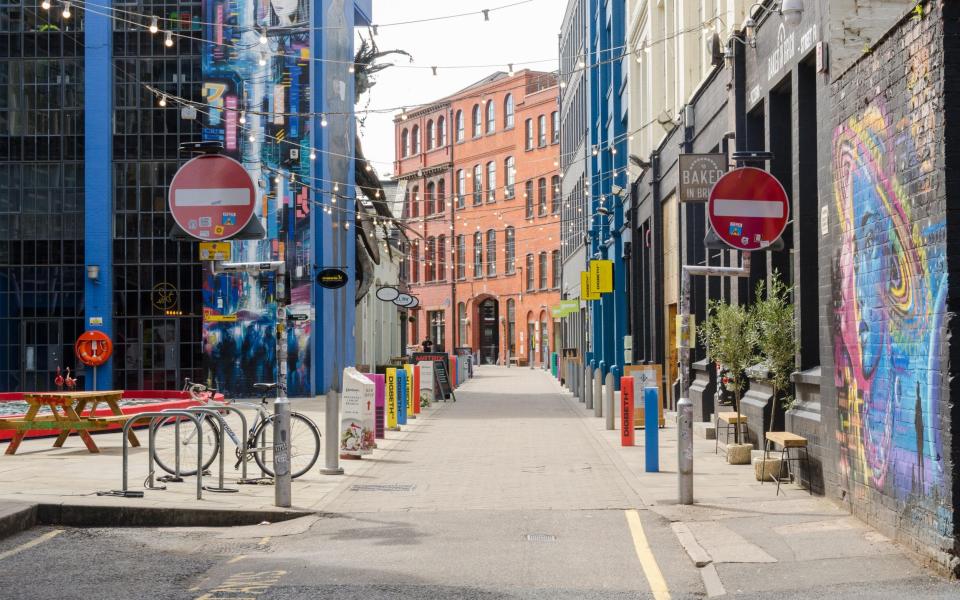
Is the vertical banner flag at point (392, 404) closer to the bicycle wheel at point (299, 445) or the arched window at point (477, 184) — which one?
the bicycle wheel at point (299, 445)

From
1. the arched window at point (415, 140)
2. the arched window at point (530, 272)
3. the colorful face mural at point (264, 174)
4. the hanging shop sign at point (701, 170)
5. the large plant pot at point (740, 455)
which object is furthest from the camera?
the arched window at point (415, 140)

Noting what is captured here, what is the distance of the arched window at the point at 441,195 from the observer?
273ft

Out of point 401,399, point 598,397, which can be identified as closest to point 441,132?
point 598,397

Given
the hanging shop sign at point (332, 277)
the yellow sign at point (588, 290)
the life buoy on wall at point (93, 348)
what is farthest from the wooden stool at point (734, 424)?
the life buoy on wall at point (93, 348)

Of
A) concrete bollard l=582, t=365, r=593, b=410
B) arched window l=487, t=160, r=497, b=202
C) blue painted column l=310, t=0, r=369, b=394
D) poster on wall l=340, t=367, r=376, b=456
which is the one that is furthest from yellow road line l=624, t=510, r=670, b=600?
arched window l=487, t=160, r=497, b=202

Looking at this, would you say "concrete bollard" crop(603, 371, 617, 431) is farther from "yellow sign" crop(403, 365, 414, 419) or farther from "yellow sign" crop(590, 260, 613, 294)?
"yellow sign" crop(590, 260, 613, 294)

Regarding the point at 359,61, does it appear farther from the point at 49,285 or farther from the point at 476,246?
the point at 476,246

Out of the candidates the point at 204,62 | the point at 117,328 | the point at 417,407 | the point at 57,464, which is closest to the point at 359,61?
the point at 204,62

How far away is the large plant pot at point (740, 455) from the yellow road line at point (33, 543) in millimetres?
7642

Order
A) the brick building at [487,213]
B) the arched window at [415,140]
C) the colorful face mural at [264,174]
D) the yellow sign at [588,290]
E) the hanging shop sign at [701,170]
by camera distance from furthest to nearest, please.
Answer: the arched window at [415,140]
the brick building at [487,213]
the colorful face mural at [264,174]
the yellow sign at [588,290]
the hanging shop sign at [701,170]

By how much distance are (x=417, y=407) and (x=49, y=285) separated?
14480 mm

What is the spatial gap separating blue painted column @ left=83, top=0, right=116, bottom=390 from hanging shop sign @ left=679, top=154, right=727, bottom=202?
23.1 metres

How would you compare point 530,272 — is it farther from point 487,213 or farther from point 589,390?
point 589,390

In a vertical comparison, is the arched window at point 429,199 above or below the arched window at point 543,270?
above
